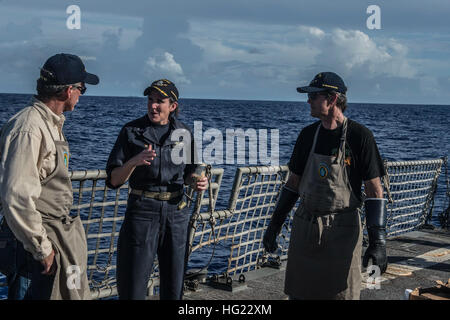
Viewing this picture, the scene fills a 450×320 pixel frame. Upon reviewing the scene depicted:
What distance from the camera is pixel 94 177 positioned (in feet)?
19.4

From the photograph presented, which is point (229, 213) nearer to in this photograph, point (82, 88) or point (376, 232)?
point (376, 232)

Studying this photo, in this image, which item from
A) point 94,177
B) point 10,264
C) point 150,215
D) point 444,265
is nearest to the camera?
point 10,264

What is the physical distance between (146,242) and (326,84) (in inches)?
70.3

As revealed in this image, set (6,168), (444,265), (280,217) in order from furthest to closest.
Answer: (444,265) → (280,217) → (6,168)

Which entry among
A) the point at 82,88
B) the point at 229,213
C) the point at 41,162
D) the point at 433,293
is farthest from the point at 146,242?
the point at 229,213

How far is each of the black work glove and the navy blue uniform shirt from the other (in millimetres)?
1505

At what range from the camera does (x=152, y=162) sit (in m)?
4.60

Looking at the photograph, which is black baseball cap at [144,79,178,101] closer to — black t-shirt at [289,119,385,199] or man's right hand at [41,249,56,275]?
black t-shirt at [289,119,385,199]

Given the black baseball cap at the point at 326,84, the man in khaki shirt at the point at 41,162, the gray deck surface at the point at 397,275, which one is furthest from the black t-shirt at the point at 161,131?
the gray deck surface at the point at 397,275

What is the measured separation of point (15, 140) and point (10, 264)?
82cm

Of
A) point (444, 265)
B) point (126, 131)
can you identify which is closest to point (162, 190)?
point (126, 131)

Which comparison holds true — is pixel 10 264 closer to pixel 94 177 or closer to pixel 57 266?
pixel 57 266

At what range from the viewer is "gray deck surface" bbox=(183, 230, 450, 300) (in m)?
6.92

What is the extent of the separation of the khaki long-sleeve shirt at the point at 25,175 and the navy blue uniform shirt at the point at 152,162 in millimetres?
916
